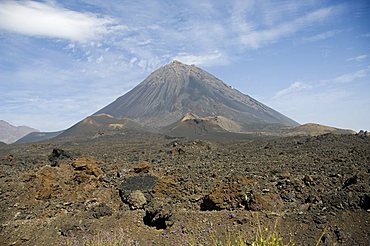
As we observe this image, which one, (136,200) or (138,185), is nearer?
(136,200)

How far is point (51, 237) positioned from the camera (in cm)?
622

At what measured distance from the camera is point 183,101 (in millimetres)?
88500

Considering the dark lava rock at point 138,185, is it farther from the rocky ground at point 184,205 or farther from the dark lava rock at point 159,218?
the dark lava rock at point 159,218

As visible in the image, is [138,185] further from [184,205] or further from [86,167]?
[86,167]

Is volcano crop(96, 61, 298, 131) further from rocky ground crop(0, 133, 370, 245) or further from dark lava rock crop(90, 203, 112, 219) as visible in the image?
dark lava rock crop(90, 203, 112, 219)

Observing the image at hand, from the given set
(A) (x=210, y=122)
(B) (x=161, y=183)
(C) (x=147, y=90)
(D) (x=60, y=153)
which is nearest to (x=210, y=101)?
(C) (x=147, y=90)

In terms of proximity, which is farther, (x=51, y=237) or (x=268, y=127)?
(x=268, y=127)

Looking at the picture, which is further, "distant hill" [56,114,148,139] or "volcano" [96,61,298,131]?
"volcano" [96,61,298,131]

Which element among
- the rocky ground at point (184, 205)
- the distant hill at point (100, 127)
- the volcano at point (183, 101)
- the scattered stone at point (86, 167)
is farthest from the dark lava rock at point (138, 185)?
the volcano at point (183, 101)

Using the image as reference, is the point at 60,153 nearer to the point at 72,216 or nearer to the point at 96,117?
the point at 72,216

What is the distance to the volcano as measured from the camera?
3142 inches

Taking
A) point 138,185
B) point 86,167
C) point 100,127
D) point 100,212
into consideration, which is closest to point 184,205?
point 138,185

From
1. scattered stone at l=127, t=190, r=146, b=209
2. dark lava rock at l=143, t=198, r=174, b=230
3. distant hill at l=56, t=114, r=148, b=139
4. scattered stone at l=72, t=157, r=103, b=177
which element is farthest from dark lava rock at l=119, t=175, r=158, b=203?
distant hill at l=56, t=114, r=148, b=139

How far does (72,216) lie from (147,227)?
162 cm
